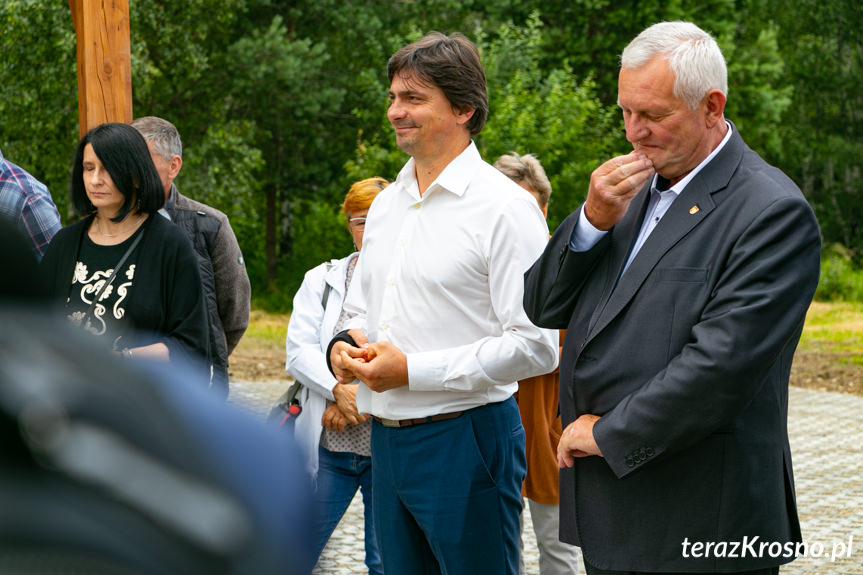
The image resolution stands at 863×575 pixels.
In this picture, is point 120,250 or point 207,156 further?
point 207,156

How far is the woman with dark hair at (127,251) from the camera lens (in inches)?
149

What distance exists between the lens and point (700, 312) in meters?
2.55

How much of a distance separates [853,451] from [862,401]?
3.85m

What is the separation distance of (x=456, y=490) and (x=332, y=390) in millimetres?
1487

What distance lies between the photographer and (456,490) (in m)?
3.24

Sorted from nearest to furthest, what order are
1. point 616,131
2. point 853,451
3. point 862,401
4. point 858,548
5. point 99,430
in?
point 99,430, point 858,548, point 853,451, point 862,401, point 616,131

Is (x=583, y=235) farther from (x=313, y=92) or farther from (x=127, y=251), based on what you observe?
(x=313, y=92)

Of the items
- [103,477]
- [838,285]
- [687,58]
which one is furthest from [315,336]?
[838,285]

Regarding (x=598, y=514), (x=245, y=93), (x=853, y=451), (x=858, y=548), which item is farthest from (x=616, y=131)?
(x=598, y=514)

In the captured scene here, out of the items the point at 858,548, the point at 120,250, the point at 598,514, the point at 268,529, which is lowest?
the point at 858,548

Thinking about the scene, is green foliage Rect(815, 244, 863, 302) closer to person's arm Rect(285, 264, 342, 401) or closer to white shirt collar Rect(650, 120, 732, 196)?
person's arm Rect(285, 264, 342, 401)

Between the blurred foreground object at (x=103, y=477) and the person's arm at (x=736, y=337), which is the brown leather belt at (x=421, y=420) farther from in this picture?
the blurred foreground object at (x=103, y=477)

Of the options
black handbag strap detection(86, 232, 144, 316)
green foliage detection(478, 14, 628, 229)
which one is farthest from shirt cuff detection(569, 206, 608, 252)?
green foliage detection(478, 14, 628, 229)

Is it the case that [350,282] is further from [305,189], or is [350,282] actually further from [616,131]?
[305,189]
